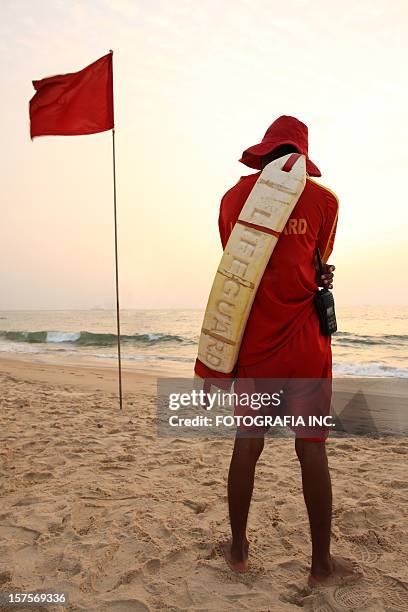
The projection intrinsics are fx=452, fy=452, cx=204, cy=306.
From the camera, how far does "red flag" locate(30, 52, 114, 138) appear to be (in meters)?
5.83

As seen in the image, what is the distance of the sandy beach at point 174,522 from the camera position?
2.04 m

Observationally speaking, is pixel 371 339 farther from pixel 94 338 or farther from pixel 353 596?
pixel 353 596

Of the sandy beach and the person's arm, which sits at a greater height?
the person's arm

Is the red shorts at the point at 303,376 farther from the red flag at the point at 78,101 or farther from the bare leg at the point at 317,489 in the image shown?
the red flag at the point at 78,101

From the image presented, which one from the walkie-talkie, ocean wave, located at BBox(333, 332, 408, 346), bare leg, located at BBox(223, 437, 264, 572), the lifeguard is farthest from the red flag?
ocean wave, located at BBox(333, 332, 408, 346)

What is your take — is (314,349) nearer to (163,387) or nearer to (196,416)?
(196,416)

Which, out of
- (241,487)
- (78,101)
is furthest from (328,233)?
(78,101)

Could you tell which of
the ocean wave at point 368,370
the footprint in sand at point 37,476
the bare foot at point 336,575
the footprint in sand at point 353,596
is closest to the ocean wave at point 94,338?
the ocean wave at point 368,370

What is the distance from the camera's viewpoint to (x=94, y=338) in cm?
2452

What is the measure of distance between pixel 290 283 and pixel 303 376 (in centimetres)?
42

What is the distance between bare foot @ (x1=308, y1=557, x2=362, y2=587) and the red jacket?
1042 millimetres

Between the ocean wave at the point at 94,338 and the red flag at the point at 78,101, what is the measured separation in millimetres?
16030

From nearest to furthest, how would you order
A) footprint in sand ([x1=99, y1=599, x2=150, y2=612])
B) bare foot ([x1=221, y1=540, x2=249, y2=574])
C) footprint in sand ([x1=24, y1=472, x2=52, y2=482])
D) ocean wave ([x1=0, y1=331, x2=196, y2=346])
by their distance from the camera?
footprint in sand ([x1=99, y1=599, x2=150, y2=612])
bare foot ([x1=221, y1=540, x2=249, y2=574])
footprint in sand ([x1=24, y1=472, x2=52, y2=482])
ocean wave ([x1=0, y1=331, x2=196, y2=346])

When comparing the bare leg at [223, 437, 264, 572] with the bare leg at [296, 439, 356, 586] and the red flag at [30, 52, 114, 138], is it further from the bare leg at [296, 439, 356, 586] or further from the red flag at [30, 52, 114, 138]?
the red flag at [30, 52, 114, 138]
